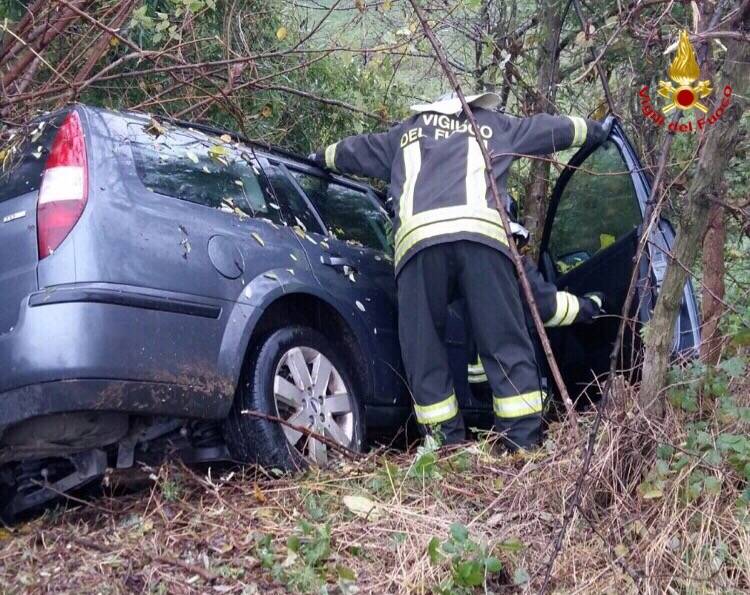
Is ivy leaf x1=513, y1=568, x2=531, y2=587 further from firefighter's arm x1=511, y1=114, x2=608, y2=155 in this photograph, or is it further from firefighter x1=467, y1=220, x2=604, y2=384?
firefighter's arm x1=511, y1=114, x2=608, y2=155

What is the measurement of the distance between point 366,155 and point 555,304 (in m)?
1.20

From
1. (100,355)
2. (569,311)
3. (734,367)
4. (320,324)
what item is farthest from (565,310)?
(100,355)

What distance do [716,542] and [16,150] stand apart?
276 centimetres

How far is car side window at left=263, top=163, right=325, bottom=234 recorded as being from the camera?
13.8ft

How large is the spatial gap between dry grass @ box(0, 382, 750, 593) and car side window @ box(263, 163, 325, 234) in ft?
4.10

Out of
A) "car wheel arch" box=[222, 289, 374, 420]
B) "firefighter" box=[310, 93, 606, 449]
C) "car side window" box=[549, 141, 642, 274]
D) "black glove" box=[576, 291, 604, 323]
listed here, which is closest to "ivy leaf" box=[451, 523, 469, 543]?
"car wheel arch" box=[222, 289, 374, 420]

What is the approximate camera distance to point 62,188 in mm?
3102

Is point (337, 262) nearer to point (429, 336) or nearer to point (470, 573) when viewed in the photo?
point (429, 336)

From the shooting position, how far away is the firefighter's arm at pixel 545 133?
428cm

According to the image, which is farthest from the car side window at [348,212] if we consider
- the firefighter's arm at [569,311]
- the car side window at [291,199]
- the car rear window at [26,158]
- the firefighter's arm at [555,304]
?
the car rear window at [26,158]

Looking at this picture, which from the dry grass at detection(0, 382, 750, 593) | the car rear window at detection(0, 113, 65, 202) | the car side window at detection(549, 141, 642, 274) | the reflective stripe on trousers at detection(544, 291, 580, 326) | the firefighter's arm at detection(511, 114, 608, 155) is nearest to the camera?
the dry grass at detection(0, 382, 750, 593)

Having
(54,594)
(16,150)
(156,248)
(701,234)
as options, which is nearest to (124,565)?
(54,594)

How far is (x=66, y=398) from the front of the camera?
2.86 m

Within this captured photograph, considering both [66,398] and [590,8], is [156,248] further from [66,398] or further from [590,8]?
[590,8]
